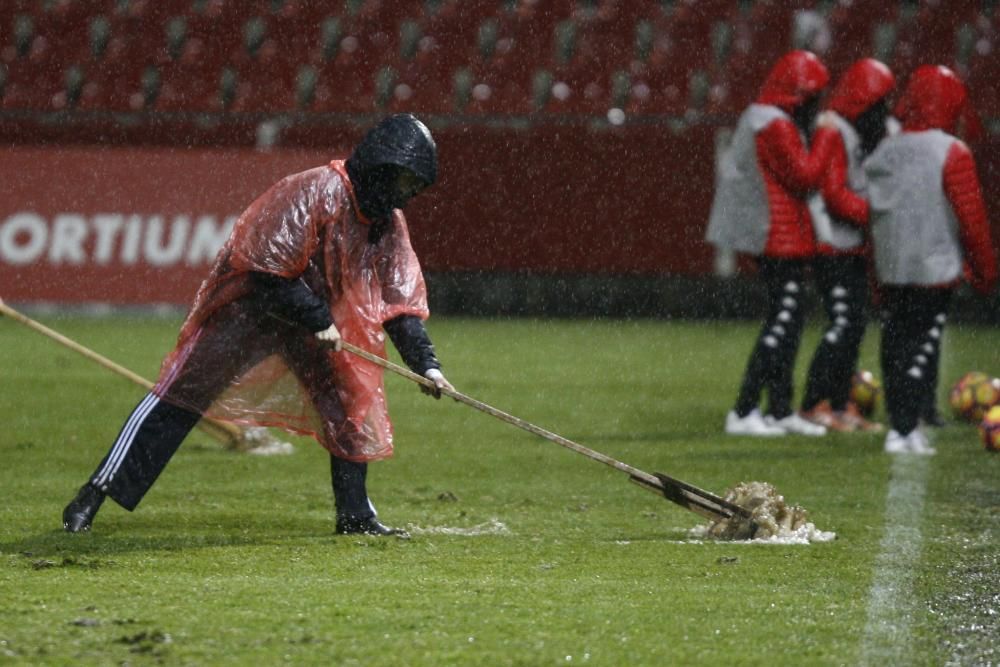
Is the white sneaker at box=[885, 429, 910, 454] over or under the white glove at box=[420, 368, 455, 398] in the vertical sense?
under

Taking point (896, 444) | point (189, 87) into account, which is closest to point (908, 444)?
point (896, 444)

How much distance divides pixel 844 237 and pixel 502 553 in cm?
440

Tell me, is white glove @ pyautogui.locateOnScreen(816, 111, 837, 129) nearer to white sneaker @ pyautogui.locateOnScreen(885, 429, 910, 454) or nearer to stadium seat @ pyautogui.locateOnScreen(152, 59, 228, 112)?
white sneaker @ pyautogui.locateOnScreen(885, 429, 910, 454)

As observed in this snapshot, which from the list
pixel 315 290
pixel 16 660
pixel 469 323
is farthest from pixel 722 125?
pixel 16 660

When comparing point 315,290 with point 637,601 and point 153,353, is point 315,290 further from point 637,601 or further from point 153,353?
point 153,353

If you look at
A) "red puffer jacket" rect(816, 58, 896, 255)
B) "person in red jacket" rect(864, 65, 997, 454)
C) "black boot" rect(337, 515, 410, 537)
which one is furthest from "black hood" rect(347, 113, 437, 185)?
"red puffer jacket" rect(816, 58, 896, 255)

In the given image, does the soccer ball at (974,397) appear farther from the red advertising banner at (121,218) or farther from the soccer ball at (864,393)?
the red advertising banner at (121,218)

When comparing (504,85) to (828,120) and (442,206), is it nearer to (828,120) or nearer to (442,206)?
(442,206)

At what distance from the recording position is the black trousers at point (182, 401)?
251 inches

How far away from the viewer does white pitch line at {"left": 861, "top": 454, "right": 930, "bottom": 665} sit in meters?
4.87

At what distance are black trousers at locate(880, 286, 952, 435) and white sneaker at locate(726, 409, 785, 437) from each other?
726 mm

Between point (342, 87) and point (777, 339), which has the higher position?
point (342, 87)

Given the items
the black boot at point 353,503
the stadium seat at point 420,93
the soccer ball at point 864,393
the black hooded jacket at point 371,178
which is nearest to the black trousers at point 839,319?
the soccer ball at point 864,393

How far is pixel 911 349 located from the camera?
949 centimetres
